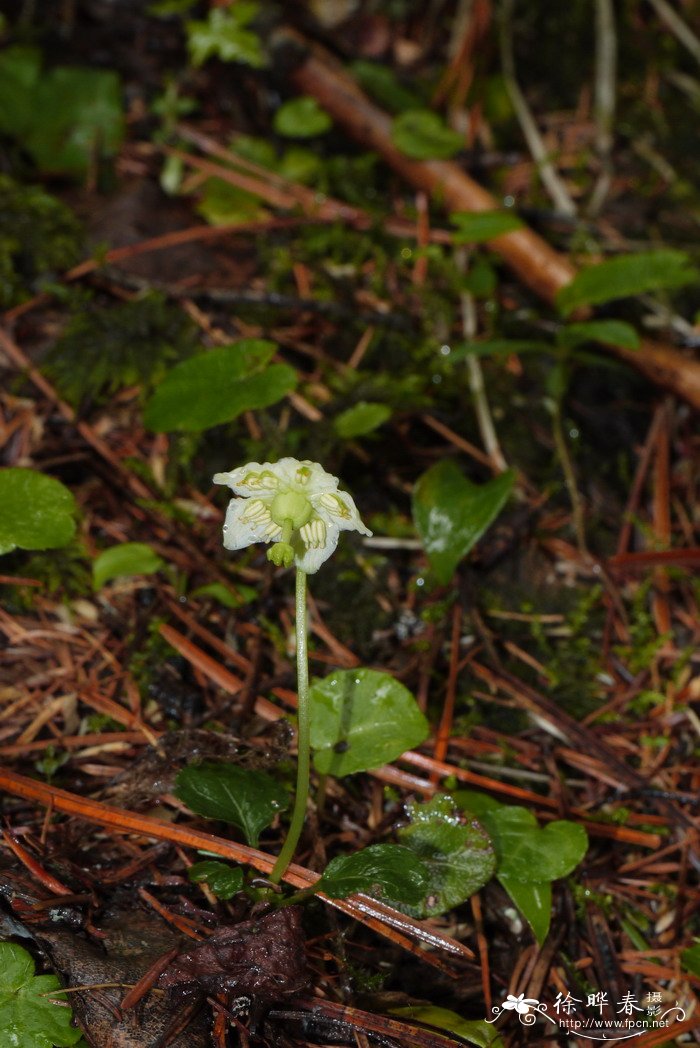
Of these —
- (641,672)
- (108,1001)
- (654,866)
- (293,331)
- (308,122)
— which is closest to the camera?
(108,1001)

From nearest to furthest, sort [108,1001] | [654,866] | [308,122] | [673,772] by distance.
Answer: [108,1001]
[654,866]
[673,772]
[308,122]

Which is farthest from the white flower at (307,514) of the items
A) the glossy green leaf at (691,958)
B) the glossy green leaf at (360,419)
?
the glossy green leaf at (691,958)

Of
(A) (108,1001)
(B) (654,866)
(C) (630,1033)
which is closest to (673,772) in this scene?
(B) (654,866)

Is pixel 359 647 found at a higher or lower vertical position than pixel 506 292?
lower

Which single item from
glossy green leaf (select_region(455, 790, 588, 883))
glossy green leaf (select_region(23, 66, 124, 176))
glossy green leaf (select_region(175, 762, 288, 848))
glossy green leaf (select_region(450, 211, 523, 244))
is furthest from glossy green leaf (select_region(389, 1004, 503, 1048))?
glossy green leaf (select_region(23, 66, 124, 176))

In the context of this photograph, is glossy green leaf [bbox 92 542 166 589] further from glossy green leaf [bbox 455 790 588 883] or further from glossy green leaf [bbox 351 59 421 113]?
glossy green leaf [bbox 351 59 421 113]

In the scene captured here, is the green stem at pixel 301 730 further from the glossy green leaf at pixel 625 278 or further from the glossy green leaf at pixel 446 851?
the glossy green leaf at pixel 625 278

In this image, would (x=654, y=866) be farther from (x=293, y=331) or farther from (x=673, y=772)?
(x=293, y=331)
